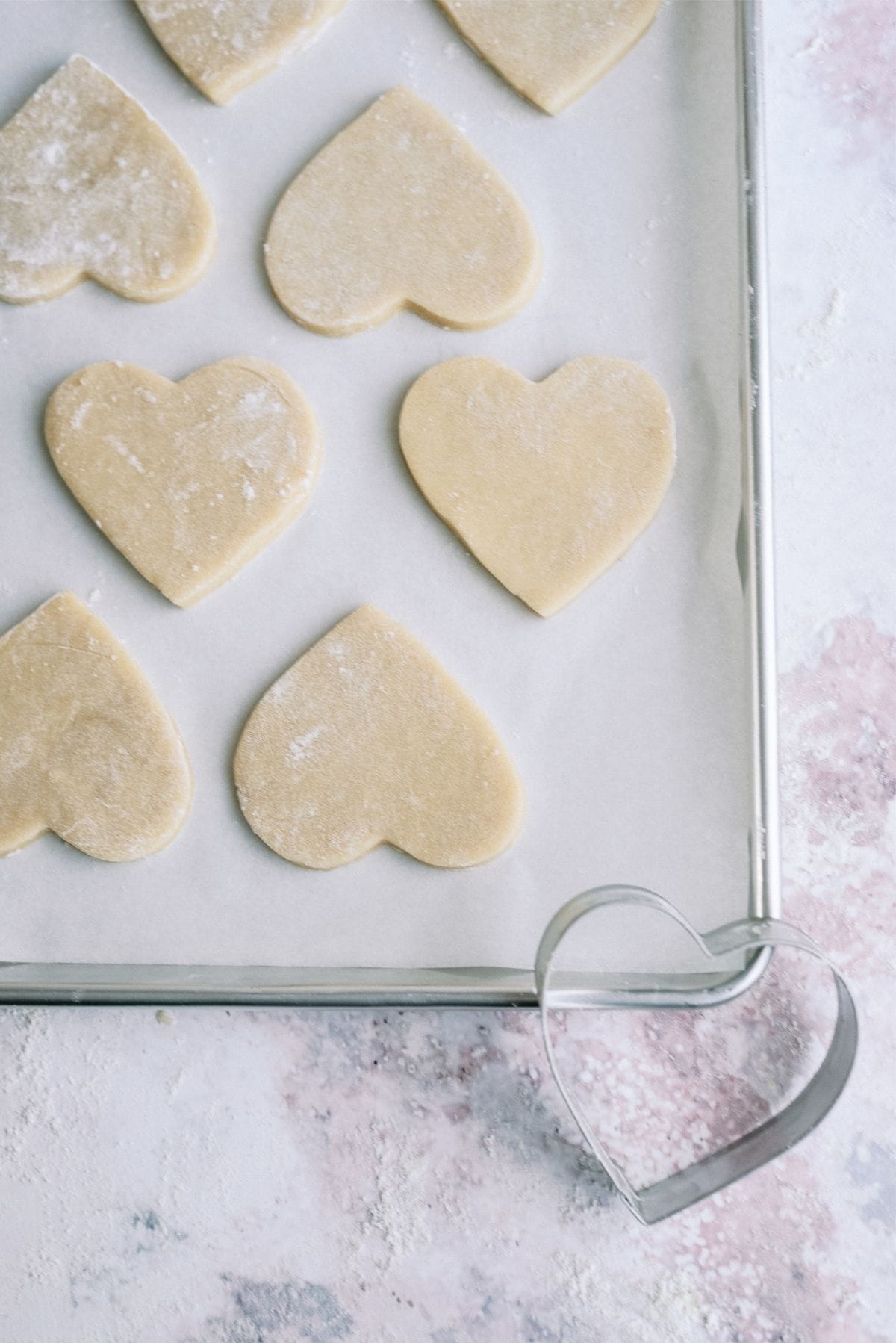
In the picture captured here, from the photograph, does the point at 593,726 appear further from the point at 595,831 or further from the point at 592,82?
the point at 592,82

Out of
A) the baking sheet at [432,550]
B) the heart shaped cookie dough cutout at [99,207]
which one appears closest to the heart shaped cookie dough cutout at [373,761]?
the baking sheet at [432,550]

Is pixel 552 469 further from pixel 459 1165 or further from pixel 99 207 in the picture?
pixel 459 1165

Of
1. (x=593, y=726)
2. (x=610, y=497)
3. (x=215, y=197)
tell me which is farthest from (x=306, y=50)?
(x=593, y=726)

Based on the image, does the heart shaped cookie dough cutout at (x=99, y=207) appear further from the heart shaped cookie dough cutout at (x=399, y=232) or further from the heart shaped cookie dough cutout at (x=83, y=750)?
the heart shaped cookie dough cutout at (x=83, y=750)

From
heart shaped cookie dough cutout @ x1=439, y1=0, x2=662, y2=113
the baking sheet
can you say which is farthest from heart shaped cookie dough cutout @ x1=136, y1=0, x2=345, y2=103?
heart shaped cookie dough cutout @ x1=439, y1=0, x2=662, y2=113

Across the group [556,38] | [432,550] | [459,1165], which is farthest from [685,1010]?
[556,38]

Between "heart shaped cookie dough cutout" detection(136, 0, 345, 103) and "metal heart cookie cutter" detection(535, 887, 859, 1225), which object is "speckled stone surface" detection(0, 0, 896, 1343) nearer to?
"metal heart cookie cutter" detection(535, 887, 859, 1225)
